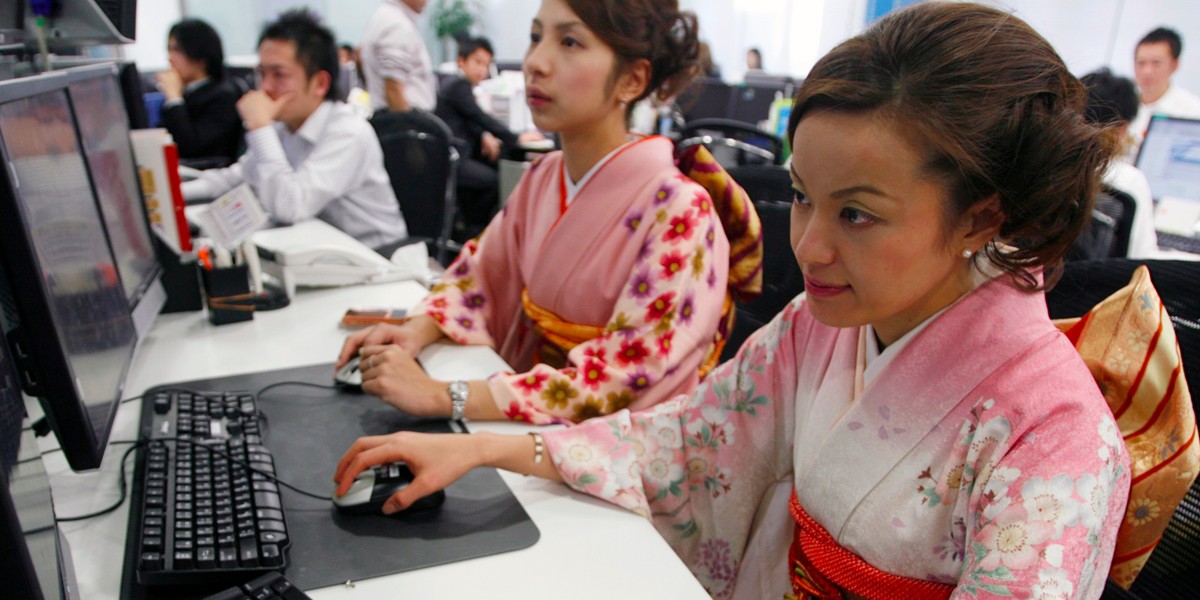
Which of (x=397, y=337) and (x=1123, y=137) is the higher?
(x=1123, y=137)

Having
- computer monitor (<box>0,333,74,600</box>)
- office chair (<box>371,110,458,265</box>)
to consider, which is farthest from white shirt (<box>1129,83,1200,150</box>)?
computer monitor (<box>0,333,74,600</box>)

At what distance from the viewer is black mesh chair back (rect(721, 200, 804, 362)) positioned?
139cm

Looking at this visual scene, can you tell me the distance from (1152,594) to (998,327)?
38 centimetres

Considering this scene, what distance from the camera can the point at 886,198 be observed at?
0.72m

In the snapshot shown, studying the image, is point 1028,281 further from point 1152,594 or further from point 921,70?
point 1152,594

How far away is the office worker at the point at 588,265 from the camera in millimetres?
1171

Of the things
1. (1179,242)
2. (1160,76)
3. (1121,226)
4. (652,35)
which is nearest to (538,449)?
(652,35)

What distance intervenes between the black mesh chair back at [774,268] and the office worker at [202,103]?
2781 mm

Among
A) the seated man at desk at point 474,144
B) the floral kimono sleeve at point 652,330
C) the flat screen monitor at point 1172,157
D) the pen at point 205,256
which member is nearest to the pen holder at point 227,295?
the pen at point 205,256

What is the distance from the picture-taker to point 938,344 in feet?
2.64

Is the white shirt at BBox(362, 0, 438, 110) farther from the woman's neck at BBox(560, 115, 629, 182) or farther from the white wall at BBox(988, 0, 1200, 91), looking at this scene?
the white wall at BBox(988, 0, 1200, 91)

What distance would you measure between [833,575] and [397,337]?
76 centimetres

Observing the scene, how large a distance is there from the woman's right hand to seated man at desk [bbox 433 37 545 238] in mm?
2769

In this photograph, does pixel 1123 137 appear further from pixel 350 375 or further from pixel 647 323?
pixel 350 375
